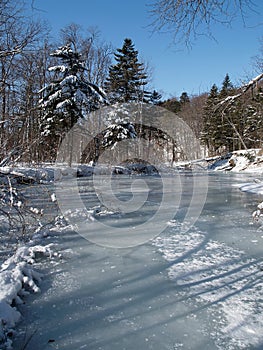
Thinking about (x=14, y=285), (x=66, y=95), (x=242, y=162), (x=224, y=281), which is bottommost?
(x=224, y=281)

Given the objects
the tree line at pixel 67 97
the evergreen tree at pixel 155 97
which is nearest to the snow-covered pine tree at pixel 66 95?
the tree line at pixel 67 97

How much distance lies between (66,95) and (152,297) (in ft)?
51.5

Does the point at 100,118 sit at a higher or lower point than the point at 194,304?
higher

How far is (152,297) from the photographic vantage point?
240cm

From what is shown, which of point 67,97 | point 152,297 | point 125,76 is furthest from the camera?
point 125,76

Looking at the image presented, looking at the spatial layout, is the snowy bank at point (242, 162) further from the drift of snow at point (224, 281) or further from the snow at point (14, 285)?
the snow at point (14, 285)

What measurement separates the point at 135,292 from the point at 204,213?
3.88 metres

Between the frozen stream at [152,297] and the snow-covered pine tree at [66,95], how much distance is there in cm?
1335

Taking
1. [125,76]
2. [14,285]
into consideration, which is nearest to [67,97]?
[125,76]

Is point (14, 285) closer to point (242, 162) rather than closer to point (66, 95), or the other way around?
point (66, 95)

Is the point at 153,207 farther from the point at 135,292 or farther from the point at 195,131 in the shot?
the point at 195,131

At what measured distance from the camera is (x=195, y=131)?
38.5 metres

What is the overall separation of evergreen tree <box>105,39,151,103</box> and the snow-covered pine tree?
459 cm

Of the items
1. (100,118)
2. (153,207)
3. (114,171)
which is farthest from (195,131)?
(153,207)
